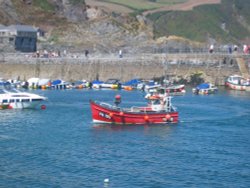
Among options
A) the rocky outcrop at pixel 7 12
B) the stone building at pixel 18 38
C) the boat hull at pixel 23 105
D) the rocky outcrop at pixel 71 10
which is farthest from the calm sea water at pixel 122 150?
the rocky outcrop at pixel 71 10

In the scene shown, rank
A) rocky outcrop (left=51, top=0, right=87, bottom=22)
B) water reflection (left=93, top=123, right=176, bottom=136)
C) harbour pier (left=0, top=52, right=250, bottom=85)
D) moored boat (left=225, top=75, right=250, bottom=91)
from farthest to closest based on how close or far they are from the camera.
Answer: rocky outcrop (left=51, top=0, right=87, bottom=22) → harbour pier (left=0, top=52, right=250, bottom=85) → moored boat (left=225, top=75, right=250, bottom=91) → water reflection (left=93, top=123, right=176, bottom=136)

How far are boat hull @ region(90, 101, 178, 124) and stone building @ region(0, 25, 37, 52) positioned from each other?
6095cm

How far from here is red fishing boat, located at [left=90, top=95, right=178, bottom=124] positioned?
66.4 metres

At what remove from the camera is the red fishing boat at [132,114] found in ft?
218

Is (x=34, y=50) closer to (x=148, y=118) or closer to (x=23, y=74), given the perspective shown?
(x=23, y=74)

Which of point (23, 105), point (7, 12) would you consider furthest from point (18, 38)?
point (23, 105)

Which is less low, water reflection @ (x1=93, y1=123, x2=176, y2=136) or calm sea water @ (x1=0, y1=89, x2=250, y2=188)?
water reflection @ (x1=93, y1=123, x2=176, y2=136)

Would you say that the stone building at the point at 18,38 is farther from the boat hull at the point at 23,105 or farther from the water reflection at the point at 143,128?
the water reflection at the point at 143,128

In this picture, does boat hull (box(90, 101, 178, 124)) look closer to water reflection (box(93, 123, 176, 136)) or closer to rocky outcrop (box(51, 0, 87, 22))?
water reflection (box(93, 123, 176, 136))

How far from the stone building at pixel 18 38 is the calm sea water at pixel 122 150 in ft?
161

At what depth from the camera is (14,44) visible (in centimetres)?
12800

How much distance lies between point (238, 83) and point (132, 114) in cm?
4397

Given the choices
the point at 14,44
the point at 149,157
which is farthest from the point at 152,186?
the point at 14,44

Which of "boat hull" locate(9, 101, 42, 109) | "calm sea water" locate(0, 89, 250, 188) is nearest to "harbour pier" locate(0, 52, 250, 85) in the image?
"boat hull" locate(9, 101, 42, 109)
